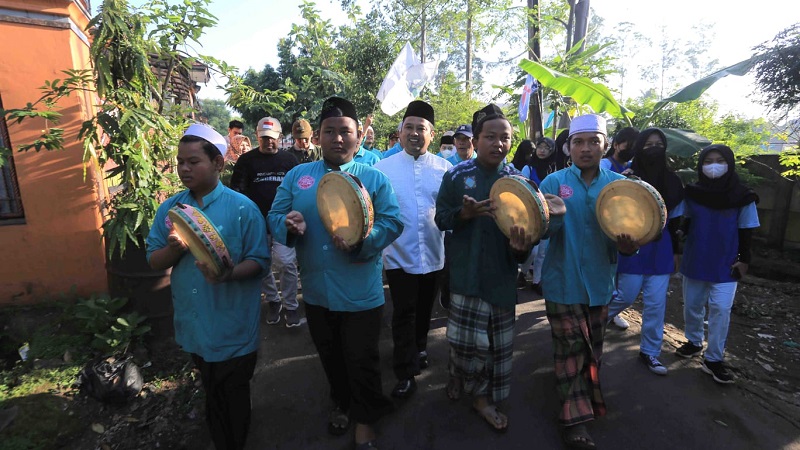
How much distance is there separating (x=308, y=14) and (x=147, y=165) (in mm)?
9145

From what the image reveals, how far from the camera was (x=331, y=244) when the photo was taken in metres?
2.48

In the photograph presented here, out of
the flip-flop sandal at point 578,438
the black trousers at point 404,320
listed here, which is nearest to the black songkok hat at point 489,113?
the black trousers at point 404,320

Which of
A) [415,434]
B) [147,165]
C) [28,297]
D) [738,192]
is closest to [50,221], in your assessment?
[28,297]

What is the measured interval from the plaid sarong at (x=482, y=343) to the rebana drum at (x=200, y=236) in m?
1.63

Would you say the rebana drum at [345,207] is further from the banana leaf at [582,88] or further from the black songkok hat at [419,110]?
the banana leaf at [582,88]

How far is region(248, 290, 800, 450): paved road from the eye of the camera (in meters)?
2.77

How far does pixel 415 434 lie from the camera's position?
9.25ft

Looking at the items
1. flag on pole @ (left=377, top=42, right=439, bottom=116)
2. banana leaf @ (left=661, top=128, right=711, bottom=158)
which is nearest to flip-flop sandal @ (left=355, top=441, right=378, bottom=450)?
flag on pole @ (left=377, top=42, right=439, bottom=116)

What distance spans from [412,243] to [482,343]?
95 centimetres

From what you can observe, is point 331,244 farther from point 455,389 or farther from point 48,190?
point 48,190

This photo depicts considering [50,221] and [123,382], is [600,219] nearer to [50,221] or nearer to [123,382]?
[123,382]

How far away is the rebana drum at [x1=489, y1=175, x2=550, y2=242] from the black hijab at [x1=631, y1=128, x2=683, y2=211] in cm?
192

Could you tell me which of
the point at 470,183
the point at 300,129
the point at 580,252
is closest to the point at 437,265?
the point at 470,183

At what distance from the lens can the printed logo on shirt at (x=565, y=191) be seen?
2752mm
